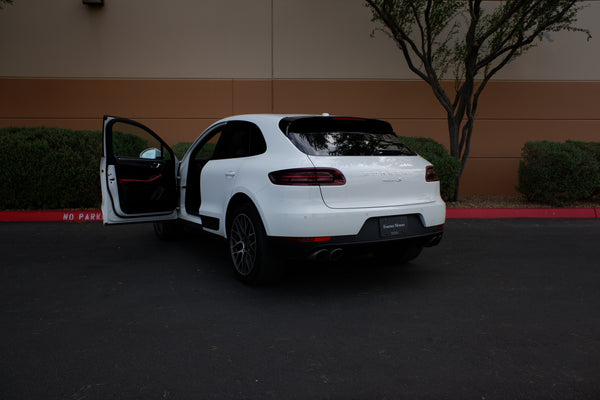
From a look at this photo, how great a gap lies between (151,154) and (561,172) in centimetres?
789

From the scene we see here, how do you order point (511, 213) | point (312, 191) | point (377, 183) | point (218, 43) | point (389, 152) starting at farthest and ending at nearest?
1. point (218, 43)
2. point (511, 213)
3. point (389, 152)
4. point (377, 183)
5. point (312, 191)

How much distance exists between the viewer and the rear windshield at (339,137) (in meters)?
3.92

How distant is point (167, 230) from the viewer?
6449 mm

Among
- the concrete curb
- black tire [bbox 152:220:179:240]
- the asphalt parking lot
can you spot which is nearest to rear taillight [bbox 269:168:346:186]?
the asphalt parking lot

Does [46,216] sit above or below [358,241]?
below

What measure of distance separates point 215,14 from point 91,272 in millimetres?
8361

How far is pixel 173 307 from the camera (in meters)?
3.73

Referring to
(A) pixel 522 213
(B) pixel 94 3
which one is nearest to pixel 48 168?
(B) pixel 94 3

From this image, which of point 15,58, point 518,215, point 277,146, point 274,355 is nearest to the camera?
point 274,355

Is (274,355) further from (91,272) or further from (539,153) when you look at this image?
(539,153)

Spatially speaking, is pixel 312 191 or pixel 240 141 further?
pixel 240 141

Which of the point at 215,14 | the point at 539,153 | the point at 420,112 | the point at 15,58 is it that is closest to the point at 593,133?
the point at 539,153

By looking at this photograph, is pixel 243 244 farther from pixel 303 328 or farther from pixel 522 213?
pixel 522 213

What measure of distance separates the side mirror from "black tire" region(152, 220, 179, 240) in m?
1.16
